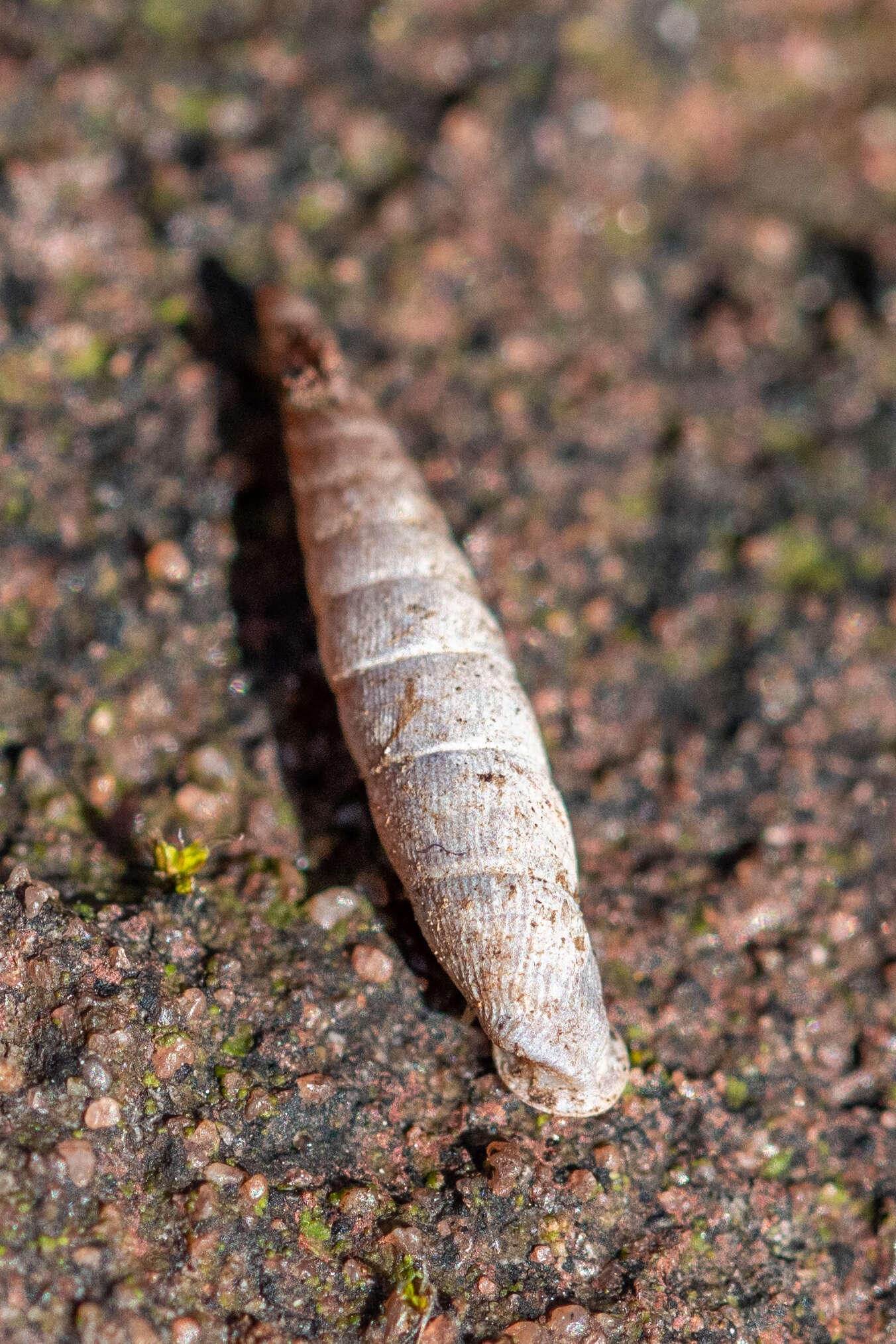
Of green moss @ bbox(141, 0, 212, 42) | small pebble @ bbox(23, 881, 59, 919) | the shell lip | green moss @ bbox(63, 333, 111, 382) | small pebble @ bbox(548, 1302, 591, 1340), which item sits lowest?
small pebble @ bbox(548, 1302, 591, 1340)

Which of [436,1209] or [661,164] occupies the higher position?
[661,164]

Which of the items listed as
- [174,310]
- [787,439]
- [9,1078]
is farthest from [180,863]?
[787,439]

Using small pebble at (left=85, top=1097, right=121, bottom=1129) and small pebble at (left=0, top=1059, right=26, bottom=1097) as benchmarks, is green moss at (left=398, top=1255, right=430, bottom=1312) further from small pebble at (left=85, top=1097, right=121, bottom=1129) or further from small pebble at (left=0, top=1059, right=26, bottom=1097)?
small pebble at (left=0, top=1059, right=26, bottom=1097)

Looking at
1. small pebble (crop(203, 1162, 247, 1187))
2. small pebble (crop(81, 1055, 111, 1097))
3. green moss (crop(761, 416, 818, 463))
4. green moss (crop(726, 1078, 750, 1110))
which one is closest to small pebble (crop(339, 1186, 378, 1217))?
small pebble (crop(203, 1162, 247, 1187))

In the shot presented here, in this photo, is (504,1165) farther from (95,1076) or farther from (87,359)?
(87,359)

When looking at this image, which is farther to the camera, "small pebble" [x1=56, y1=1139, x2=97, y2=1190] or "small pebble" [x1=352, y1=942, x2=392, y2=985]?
"small pebble" [x1=352, y1=942, x2=392, y2=985]

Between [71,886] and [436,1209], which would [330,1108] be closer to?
[436,1209]

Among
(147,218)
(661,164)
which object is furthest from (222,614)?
(661,164)
